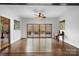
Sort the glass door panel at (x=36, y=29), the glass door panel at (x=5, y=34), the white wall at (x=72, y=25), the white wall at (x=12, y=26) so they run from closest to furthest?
the white wall at (x=72, y=25)
the white wall at (x=12, y=26)
the glass door panel at (x=5, y=34)
the glass door panel at (x=36, y=29)

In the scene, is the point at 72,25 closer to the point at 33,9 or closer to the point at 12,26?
the point at 33,9

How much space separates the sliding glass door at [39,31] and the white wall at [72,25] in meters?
0.54

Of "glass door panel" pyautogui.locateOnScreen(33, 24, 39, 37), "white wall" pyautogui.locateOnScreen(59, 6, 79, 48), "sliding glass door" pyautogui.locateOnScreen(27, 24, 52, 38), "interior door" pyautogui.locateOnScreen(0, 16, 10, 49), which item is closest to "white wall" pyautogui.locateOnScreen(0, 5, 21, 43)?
"interior door" pyautogui.locateOnScreen(0, 16, 10, 49)

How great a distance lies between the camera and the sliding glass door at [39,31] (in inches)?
175

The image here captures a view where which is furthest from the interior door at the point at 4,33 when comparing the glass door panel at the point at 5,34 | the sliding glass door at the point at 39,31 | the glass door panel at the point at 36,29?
the glass door panel at the point at 36,29

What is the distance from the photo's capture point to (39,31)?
445cm

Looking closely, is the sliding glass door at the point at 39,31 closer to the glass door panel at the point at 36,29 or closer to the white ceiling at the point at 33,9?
the glass door panel at the point at 36,29

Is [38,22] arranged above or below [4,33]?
above

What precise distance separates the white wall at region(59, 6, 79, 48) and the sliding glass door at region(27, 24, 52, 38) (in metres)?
0.54

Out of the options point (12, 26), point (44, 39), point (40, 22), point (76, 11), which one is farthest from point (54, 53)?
point (12, 26)

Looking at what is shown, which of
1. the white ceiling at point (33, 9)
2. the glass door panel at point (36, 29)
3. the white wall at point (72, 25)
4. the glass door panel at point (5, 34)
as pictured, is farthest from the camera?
the glass door panel at point (36, 29)

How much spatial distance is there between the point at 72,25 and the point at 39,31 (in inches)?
41.1

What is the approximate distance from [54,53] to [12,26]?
1695 millimetres

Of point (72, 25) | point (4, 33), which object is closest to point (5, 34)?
point (4, 33)
